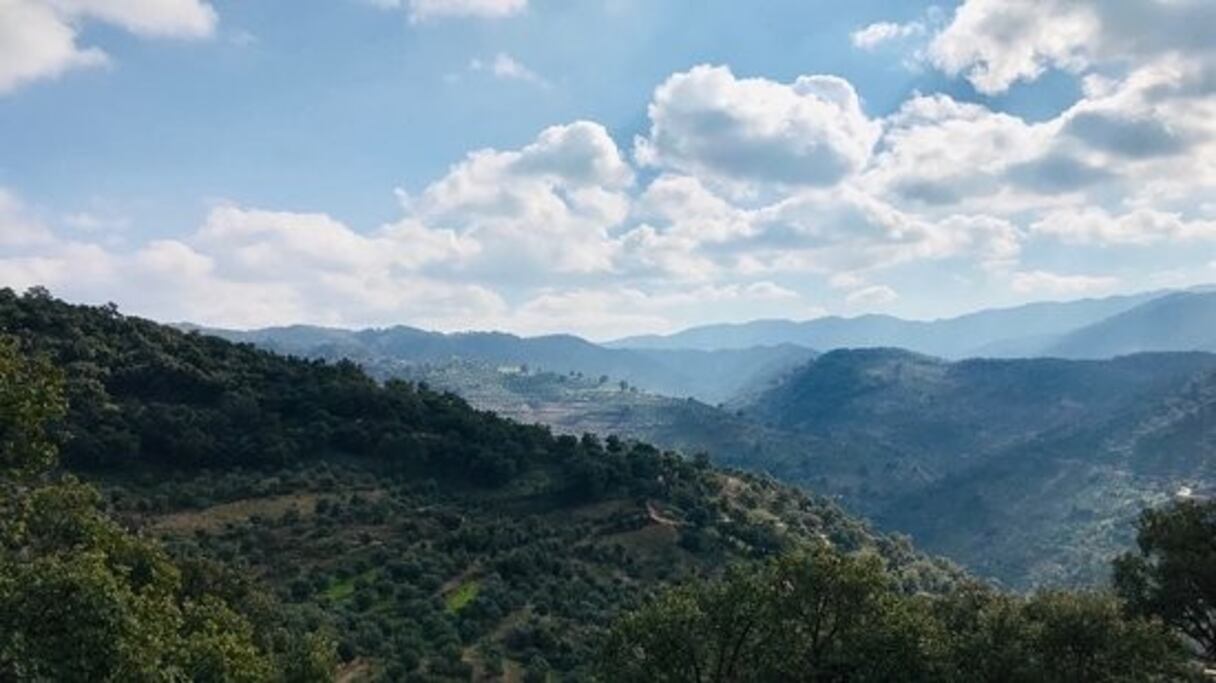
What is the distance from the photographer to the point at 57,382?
34.5 metres

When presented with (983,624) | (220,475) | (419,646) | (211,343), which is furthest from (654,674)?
(211,343)

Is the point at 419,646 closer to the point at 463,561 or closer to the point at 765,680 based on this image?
the point at 463,561

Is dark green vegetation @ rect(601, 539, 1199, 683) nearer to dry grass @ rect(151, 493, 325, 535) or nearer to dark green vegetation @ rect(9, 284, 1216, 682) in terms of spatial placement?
dark green vegetation @ rect(9, 284, 1216, 682)

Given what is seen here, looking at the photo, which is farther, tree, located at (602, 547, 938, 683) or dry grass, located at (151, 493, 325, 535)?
dry grass, located at (151, 493, 325, 535)

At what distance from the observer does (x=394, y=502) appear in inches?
4943

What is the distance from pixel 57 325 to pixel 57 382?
12099 cm

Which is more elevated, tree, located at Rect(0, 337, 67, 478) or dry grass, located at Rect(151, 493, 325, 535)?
tree, located at Rect(0, 337, 67, 478)

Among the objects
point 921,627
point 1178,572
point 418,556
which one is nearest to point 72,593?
point 921,627

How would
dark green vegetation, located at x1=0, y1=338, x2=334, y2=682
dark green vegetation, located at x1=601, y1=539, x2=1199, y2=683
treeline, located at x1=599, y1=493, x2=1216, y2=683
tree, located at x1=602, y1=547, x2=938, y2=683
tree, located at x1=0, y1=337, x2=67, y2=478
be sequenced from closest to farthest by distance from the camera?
dark green vegetation, located at x1=0, y1=338, x2=334, y2=682, tree, located at x1=0, y1=337, x2=67, y2=478, dark green vegetation, located at x1=601, y1=539, x2=1199, y2=683, treeline, located at x1=599, y1=493, x2=1216, y2=683, tree, located at x1=602, y1=547, x2=938, y2=683

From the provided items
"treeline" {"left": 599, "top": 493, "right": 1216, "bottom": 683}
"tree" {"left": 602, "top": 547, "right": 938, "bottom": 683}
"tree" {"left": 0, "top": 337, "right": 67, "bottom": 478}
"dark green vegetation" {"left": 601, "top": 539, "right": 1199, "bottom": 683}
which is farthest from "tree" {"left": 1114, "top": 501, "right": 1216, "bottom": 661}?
"tree" {"left": 0, "top": 337, "right": 67, "bottom": 478}

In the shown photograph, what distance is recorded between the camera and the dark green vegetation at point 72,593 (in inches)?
1059

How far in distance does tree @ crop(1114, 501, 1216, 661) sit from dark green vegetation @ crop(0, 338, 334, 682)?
46.4 meters

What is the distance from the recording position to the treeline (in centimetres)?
3803

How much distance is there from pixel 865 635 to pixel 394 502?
302 ft
